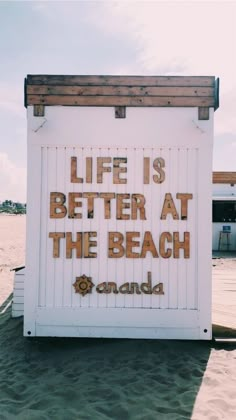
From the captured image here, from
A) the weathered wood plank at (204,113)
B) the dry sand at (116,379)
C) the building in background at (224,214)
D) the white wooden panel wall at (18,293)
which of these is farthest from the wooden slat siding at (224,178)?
the dry sand at (116,379)

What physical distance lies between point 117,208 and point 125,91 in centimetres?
180

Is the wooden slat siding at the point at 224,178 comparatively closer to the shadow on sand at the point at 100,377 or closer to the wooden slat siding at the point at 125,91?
the wooden slat siding at the point at 125,91

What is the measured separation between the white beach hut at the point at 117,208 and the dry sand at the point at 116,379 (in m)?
0.27

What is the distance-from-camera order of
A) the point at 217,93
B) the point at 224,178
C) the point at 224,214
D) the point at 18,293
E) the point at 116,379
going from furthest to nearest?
the point at 224,178, the point at 224,214, the point at 18,293, the point at 217,93, the point at 116,379

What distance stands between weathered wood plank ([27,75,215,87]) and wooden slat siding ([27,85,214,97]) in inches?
2.3

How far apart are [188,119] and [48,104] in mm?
2180

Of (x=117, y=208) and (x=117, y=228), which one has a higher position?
(x=117, y=208)

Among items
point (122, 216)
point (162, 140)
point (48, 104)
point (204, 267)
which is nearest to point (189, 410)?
point (204, 267)

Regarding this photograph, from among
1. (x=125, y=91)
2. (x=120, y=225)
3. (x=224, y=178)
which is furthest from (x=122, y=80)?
(x=224, y=178)

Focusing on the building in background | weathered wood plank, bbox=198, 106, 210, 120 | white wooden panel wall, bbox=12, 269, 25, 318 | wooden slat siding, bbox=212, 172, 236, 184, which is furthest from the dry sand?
wooden slat siding, bbox=212, 172, 236, 184

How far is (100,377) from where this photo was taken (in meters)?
4.61

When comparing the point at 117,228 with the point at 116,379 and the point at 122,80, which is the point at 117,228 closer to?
the point at 116,379

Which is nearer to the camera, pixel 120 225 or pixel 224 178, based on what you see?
pixel 120 225

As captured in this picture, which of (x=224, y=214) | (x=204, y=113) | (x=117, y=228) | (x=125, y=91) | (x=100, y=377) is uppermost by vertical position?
(x=125, y=91)
